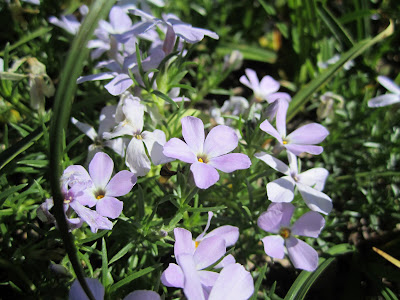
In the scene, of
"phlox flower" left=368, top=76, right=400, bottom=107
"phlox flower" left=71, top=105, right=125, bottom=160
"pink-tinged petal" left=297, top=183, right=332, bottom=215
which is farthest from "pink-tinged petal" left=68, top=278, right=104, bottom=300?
"phlox flower" left=368, top=76, right=400, bottom=107

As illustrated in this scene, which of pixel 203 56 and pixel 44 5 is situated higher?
pixel 44 5

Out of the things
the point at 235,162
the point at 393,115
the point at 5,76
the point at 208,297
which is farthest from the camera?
the point at 393,115

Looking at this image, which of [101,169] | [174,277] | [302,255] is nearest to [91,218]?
[101,169]

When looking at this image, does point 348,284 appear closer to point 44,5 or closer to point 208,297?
point 208,297

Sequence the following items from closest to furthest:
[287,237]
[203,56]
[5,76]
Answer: [287,237]
[5,76]
[203,56]

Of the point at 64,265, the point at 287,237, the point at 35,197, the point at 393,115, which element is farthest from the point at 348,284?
the point at 35,197

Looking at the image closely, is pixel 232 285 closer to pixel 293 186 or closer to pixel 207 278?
pixel 207 278
